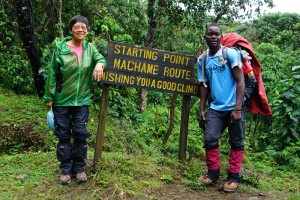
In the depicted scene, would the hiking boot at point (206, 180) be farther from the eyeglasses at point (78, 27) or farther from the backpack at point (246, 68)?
the eyeglasses at point (78, 27)

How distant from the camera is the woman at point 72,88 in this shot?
147 inches

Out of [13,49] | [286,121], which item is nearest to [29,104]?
[13,49]

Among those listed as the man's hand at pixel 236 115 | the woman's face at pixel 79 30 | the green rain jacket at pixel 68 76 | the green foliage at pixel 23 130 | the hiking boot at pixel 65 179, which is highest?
the woman's face at pixel 79 30

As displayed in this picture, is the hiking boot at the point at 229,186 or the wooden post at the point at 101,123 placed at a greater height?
the wooden post at the point at 101,123

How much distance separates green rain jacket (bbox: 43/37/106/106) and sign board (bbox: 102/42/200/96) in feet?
1.00

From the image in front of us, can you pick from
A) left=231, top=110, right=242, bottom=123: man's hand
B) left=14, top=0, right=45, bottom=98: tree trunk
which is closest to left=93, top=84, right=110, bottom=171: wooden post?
left=231, top=110, right=242, bottom=123: man's hand

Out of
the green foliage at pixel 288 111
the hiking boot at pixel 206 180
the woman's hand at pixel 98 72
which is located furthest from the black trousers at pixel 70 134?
the green foliage at pixel 288 111

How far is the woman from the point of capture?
12.2 feet

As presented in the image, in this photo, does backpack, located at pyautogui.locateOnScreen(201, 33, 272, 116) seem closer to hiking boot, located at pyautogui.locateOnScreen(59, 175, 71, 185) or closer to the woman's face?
the woman's face

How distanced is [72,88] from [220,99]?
1.68 metres

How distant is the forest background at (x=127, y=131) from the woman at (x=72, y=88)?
0.38 meters

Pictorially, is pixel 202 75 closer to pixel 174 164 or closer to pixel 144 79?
pixel 144 79

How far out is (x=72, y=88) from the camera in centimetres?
378

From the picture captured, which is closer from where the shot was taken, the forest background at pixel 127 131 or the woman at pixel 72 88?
the woman at pixel 72 88
